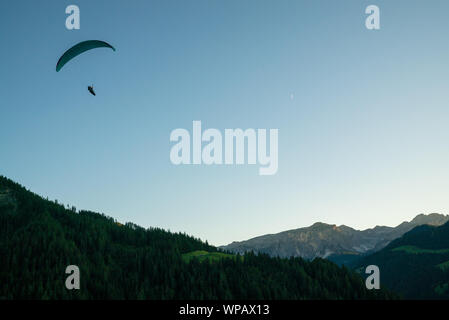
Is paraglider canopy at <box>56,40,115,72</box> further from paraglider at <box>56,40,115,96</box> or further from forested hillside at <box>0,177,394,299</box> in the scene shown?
forested hillside at <box>0,177,394,299</box>

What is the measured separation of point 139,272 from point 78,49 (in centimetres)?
10449

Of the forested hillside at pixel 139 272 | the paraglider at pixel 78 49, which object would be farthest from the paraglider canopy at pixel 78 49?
the forested hillside at pixel 139 272

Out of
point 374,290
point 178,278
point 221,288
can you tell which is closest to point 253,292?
point 221,288

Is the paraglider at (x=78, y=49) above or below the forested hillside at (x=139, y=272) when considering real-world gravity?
above

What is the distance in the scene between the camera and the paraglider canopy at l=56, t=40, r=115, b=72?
192 ft

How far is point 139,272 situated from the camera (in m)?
141

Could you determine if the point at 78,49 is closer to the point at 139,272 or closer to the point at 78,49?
the point at 78,49

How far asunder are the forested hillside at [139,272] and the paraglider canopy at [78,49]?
255 ft

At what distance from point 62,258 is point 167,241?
61.0 meters

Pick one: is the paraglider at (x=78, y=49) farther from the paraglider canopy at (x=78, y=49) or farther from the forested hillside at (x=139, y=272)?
the forested hillside at (x=139, y=272)

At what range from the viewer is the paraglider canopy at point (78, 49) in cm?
5859

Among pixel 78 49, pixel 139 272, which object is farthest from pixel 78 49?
pixel 139 272

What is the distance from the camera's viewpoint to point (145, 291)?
11900cm
